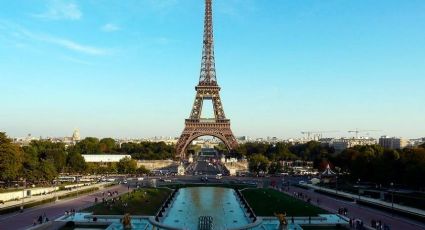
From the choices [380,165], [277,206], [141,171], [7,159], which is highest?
[7,159]

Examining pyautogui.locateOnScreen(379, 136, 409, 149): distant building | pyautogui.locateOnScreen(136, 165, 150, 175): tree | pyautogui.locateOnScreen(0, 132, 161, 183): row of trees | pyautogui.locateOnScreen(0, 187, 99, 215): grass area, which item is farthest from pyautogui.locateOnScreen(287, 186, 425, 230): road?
pyautogui.locateOnScreen(379, 136, 409, 149): distant building

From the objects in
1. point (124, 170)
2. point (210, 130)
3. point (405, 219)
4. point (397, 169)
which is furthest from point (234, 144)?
point (405, 219)

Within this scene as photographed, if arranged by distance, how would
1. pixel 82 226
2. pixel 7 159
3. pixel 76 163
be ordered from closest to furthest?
pixel 82 226, pixel 7 159, pixel 76 163

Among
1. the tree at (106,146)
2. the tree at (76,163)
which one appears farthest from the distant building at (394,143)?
the tree at (76,163)

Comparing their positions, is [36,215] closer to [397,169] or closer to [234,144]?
[397,169]

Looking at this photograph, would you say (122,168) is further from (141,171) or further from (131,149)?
(131,149)

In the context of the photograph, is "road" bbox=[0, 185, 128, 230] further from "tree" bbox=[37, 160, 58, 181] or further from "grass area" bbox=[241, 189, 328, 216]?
"grass area" bbox=[241, 189, 328, 216]

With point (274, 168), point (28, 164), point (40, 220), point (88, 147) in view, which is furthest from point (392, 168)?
point (88, 147)

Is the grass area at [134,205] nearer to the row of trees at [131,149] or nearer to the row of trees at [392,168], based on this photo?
the row of trees at [392,168]
